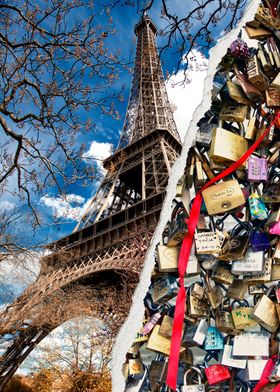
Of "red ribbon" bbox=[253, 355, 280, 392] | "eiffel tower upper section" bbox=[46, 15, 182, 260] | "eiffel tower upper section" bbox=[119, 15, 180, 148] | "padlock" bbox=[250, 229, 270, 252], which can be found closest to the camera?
"red ribbon" bbox=[253, 355, 280, 392]

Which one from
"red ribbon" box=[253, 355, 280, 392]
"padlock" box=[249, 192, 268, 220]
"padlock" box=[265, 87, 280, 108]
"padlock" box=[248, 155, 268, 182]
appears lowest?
"red ribbon" box=[253, 355, 280, 392]

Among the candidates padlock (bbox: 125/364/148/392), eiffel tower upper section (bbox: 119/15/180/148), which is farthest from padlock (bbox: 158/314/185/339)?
eiffel tower upper section (bbox: 119/15/180/148)

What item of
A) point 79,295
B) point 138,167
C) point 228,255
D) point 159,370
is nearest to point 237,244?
point 228,255

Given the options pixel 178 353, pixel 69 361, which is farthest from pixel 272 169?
pixel 69 361

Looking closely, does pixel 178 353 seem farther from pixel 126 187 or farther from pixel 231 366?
pixel 126 187

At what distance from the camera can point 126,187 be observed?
90.1 ft

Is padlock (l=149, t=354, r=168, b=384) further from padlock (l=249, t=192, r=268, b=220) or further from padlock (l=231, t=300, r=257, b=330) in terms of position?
padlock (l=249, t=192, r=268, b=220)

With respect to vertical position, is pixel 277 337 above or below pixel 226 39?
below

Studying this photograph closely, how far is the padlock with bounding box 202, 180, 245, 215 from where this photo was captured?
1.06 m

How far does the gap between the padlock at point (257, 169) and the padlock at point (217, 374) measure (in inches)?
18.2

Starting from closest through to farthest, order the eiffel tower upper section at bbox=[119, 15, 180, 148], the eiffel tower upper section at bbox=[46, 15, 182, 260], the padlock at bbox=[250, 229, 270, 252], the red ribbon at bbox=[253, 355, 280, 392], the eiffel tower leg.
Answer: the red ribbon at bbox=[253, 355, 280, 392] → the padlock at bbox=[250, 229, 270, 252] → the eiffel tower leg → the eiffel tower upper section at bbox=[46, 15, 182, 260] → the eiffel tower upper section at bbox=[119, 15, 180, 148]

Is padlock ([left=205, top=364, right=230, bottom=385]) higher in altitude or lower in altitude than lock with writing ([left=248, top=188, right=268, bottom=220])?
lower

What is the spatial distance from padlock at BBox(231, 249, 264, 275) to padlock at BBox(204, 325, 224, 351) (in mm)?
156

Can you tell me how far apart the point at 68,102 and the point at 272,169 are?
5396 mm
